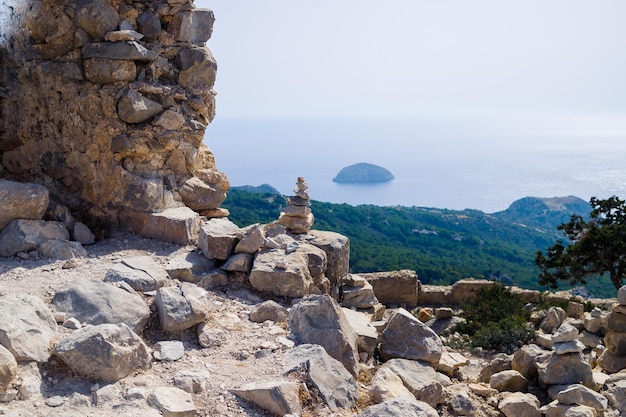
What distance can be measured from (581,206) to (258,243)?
205 feet

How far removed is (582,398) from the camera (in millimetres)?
5449

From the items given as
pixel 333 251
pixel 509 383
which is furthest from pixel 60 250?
pixel 509 383

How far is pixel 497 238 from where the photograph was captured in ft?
158

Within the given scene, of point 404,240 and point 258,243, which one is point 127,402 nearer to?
point 258,243

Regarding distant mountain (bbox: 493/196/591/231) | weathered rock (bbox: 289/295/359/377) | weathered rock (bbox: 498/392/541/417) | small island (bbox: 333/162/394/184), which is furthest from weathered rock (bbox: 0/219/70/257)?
small island (bbox: 333/162/394/184)

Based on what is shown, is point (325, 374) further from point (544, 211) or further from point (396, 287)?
point (544, 211)

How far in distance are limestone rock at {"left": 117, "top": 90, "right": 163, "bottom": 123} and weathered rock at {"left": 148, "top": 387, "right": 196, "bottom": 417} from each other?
401cm

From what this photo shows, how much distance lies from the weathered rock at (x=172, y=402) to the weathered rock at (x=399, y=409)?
3.79ft

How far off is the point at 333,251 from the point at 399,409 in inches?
139

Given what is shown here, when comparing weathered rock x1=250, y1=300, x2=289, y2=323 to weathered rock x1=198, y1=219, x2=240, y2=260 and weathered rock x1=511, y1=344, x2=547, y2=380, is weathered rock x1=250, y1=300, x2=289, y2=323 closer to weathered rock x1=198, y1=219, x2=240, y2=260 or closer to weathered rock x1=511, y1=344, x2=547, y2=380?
weathered rock x1=198, y1=219, x2=240, y2=260

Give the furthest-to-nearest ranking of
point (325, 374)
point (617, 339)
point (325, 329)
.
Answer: point (617, 339), point (325, 329), point (325, 374)

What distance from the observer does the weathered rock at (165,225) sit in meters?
6.82

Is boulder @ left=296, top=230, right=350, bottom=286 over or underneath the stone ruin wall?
underneath

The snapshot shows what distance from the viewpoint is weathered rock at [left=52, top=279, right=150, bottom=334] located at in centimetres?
464
